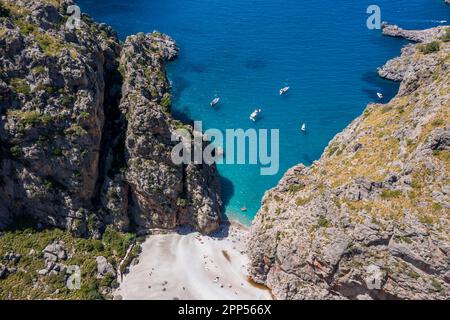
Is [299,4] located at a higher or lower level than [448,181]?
higher

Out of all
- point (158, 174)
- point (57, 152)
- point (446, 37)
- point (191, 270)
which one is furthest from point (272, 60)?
point (57, 152)

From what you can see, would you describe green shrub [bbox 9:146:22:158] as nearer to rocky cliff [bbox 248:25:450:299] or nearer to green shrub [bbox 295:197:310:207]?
rocky cliff [bbox 248:25:450:299]

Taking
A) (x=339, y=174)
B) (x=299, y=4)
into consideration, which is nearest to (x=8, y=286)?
(x=339, y=174)

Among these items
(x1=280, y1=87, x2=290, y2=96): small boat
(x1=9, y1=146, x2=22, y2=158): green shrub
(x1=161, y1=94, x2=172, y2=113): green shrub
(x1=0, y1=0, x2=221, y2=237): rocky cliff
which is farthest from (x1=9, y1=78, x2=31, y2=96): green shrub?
(x1=280, y1=87, x2=290, y2=96): small boat

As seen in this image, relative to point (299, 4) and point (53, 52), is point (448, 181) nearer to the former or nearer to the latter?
point (53, 52)

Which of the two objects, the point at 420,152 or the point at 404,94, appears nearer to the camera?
the point at 420,152

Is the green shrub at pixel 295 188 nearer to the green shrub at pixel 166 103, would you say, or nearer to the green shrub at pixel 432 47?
the green shrub at pixel 166 103
